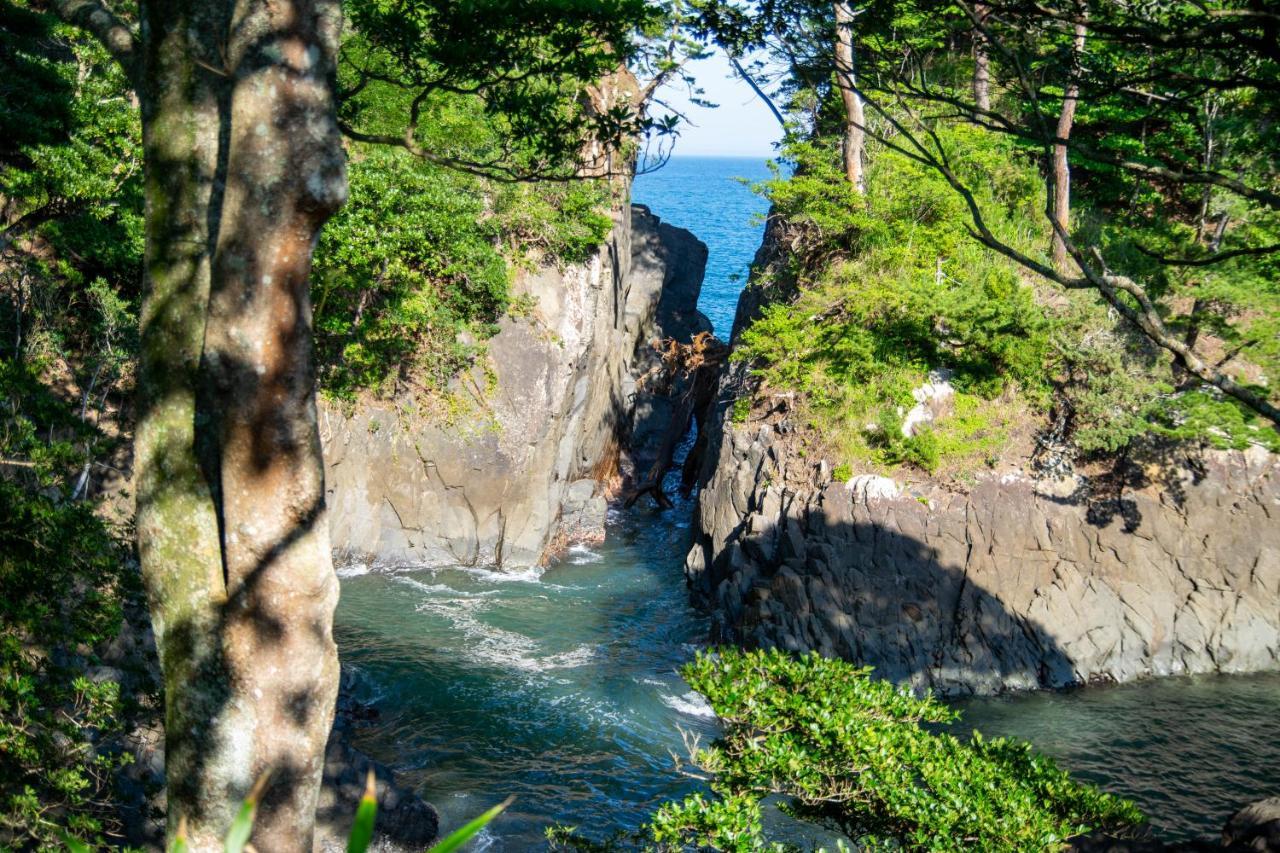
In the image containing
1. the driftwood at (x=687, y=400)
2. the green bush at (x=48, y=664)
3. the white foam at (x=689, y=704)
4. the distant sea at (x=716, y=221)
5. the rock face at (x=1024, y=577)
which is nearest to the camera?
the green bush at (x=48, y=664)

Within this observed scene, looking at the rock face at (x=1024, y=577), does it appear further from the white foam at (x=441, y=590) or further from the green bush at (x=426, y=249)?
the green bush at (x=426, y=249)

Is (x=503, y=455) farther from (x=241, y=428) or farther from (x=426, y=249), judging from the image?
(x=241, y=428)

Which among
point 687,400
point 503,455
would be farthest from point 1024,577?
point 687,400

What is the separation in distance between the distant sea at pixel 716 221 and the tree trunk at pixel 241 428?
15.3m

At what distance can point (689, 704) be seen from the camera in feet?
45.2

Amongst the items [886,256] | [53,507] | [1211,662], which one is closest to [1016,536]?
[1211,662]

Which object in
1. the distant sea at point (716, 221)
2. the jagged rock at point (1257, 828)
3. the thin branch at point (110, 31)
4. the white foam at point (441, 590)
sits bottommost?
the white foam at point (441, 590)

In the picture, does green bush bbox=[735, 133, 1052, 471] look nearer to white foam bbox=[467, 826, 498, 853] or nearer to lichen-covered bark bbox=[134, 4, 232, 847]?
white foam bbox=[467, 826, 498, 853]

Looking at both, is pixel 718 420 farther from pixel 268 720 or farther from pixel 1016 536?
pixel 268 720

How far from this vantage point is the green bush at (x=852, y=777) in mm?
5902

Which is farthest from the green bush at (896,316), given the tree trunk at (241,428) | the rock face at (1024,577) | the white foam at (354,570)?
the tree trunk at (241,428)

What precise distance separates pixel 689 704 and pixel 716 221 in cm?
7497

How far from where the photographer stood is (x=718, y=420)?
2020 cm

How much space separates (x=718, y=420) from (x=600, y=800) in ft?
33.5
